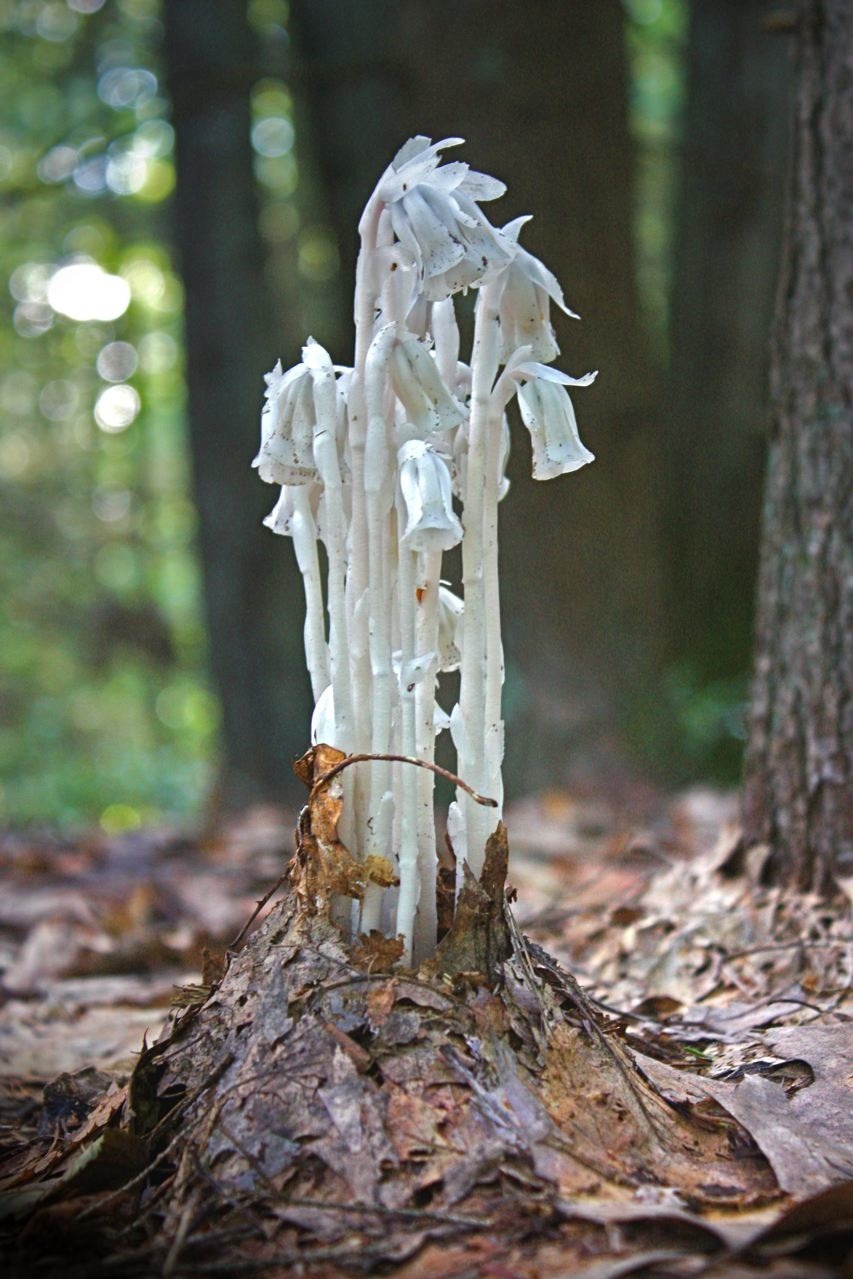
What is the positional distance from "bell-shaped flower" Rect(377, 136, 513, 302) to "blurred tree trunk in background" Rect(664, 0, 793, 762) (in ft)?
12.3

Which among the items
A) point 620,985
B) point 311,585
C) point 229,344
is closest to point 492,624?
point 311,585

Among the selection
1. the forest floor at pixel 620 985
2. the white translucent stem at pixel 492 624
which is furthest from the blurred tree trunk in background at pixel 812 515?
the white translucent stem at pixel 492 624

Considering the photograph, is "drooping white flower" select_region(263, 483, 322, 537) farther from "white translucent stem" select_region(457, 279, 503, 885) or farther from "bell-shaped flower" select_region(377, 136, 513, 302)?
"bell-shaped flower" select_region(377, 136, 513, 302)

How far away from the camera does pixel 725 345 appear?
5.61 metres

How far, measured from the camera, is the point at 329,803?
1875 millimetres

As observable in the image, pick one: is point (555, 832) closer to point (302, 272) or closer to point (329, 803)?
point (329, 803)

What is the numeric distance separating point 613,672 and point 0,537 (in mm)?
6834

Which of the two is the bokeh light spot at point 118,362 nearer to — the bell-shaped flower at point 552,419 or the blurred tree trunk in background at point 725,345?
the blurred tree trunk in background at point 725,345

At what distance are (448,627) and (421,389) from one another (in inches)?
19.5

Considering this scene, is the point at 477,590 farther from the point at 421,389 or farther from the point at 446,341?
the point at 446,341

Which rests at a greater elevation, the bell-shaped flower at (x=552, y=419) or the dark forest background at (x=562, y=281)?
the dark forest background at (x=562, y=281)

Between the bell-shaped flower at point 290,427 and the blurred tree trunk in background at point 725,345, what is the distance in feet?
12.0

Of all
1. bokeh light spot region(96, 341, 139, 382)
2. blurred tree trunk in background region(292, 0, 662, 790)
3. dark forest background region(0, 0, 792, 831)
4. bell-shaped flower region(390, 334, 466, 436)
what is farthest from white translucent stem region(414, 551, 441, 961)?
bokeh light spot region(96, 341, 139, 382)

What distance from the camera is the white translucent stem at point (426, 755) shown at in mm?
1901
